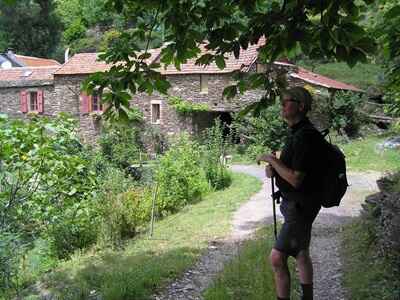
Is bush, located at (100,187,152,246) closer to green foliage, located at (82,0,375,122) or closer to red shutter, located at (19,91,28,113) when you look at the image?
green foliage, located at (82,0,375,122)

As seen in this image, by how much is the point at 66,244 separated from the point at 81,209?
5.44ft

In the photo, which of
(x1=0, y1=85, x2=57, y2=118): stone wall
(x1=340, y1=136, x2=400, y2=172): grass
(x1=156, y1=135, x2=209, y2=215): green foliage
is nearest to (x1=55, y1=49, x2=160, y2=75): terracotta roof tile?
(x1=0, y1=85, x2=57, y2=118): stone wall

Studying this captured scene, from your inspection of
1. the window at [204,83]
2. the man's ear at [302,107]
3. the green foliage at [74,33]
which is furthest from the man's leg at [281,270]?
the green foliage at [74,33]

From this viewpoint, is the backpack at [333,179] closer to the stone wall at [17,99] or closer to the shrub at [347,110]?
the shrub at [347,110]

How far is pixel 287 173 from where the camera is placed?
328 centimetres

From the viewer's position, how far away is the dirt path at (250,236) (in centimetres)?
529

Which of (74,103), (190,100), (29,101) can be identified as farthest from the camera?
(29,101)

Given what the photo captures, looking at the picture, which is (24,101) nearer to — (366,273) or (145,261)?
(145,261)

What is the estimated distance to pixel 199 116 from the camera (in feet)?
82.8

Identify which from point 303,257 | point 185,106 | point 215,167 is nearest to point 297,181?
point 303,257

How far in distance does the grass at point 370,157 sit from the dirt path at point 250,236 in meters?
2.80

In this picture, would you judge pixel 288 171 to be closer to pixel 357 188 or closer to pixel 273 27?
pixel 273 27

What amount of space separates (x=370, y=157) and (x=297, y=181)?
49.7ft

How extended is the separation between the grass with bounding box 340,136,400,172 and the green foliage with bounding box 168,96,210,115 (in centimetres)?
728
